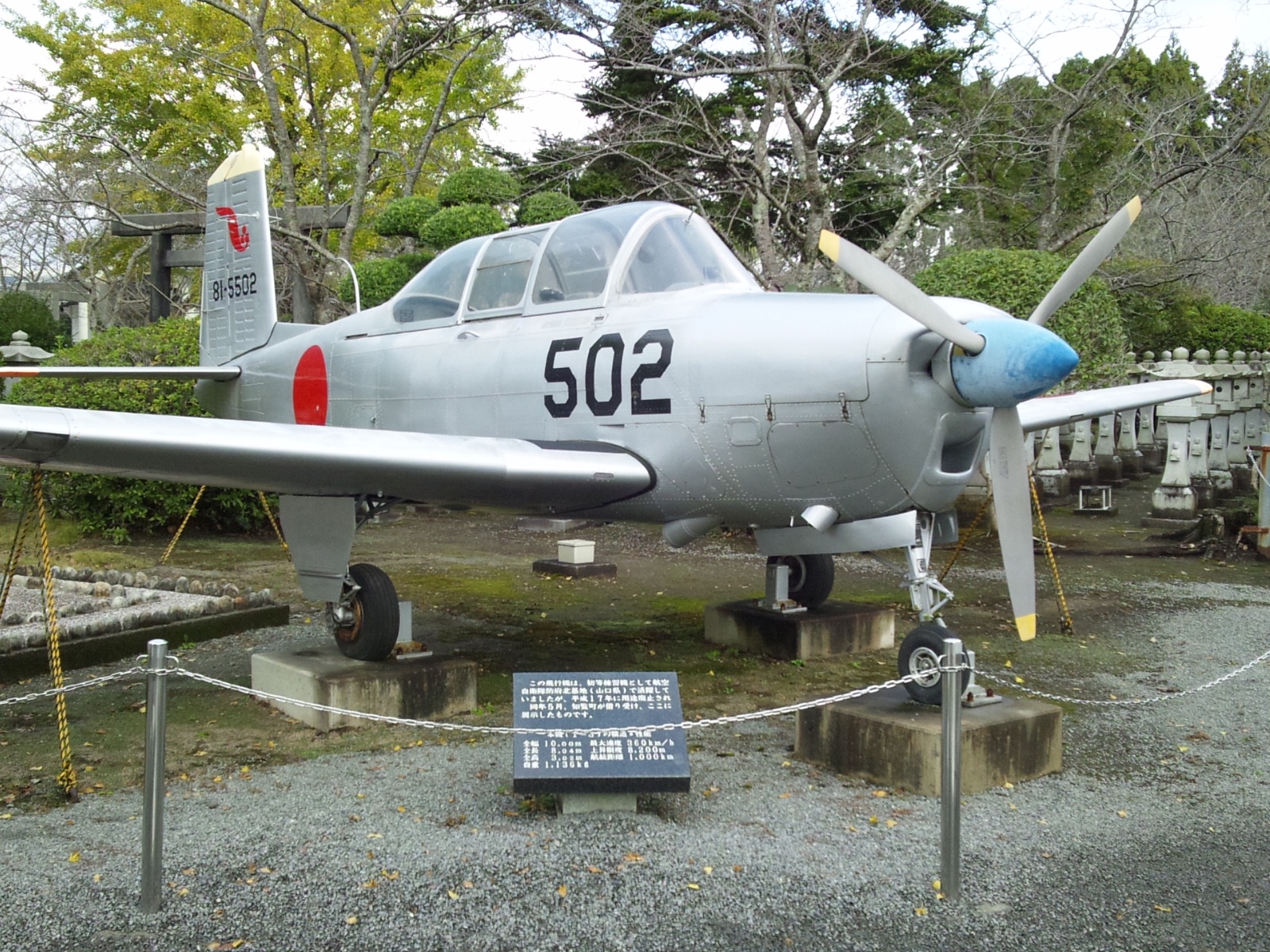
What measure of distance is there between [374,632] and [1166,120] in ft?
57.1

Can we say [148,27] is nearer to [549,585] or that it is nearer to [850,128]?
[850,128]

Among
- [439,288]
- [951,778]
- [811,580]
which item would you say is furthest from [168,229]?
[951,778]

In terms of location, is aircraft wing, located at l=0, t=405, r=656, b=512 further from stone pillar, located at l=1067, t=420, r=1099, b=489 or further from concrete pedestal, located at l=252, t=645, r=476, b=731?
stone pillar, located at l=1067, t=420, r=1099, b=489

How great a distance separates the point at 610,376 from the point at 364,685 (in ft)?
7.34

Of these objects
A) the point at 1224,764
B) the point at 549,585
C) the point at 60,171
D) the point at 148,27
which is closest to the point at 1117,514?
the point at 549,585

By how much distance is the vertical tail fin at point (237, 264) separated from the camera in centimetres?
957

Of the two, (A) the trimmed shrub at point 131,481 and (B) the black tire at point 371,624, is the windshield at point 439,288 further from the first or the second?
(A) the trimmed shrub at point 131,481

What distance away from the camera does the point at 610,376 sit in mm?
6277

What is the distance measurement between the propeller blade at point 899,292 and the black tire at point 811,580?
3499mm

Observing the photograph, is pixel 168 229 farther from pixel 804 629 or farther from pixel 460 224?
pixel 804 629

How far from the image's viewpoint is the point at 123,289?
33.9 meters

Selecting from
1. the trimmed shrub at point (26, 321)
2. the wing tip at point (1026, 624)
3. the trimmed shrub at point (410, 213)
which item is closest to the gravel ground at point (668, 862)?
the wing tip at point (1026, 624)

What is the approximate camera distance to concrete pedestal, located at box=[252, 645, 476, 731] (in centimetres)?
593

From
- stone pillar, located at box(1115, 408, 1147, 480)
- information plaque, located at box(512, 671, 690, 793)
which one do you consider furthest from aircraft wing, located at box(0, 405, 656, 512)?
stone pillar, located at box(1115, 408, 1147, 480)
